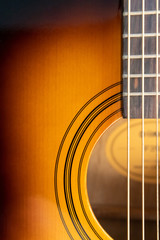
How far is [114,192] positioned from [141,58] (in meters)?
0.27

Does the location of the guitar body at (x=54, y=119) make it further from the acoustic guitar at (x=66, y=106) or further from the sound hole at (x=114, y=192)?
the sound hole at (x=114, y=192)

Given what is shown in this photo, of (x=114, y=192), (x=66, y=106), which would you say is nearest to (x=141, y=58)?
(x=66, y=106)

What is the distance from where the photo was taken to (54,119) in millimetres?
458

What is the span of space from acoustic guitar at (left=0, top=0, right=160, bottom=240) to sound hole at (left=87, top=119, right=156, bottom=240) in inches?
4.3

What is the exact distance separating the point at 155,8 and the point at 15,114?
25cm

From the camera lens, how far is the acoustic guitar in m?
0.44

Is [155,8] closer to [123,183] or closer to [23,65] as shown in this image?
[23,65]

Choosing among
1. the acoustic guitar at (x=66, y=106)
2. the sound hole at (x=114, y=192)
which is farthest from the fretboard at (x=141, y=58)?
the sound hole at (x=114, y=192)

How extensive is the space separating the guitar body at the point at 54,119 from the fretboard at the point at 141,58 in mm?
13

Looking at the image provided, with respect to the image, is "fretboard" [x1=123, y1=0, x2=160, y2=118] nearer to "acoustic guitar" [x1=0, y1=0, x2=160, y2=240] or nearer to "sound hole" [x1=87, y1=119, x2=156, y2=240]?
"acoustic guitar" [x1=0, y1=0, x2=160, y2=240]

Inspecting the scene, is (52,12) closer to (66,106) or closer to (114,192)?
(66,106)

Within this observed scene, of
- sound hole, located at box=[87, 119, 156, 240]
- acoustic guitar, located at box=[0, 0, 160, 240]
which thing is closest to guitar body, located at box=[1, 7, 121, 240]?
acoustic guitar, located at box=[0, 0, 160, 240]

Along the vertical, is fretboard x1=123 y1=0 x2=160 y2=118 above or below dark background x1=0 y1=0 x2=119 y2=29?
below

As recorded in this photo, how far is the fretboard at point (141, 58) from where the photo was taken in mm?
436
